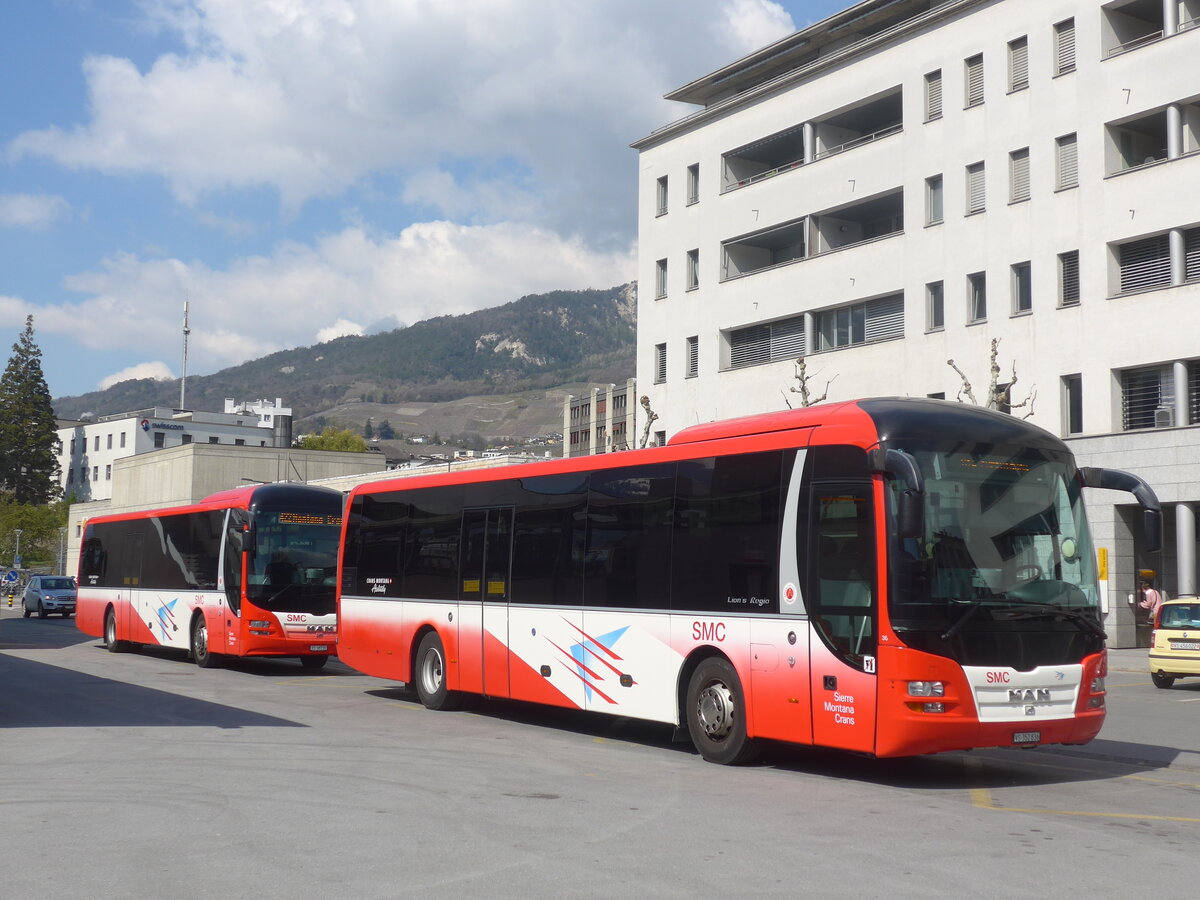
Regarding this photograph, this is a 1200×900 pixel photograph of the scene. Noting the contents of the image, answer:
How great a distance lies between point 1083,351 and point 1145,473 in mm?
3620

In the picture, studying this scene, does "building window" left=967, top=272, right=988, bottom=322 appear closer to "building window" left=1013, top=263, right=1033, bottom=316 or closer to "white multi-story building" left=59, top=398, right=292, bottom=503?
"building window" left=1013, top=263, right=1033, bottom=316

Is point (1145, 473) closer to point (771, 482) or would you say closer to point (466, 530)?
point (466, 530)

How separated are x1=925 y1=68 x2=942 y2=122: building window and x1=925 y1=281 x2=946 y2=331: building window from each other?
4968mm

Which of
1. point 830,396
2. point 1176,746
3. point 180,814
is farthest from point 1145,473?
point 180,814

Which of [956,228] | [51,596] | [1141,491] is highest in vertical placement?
[956,228]

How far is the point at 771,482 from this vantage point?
40.8 ft

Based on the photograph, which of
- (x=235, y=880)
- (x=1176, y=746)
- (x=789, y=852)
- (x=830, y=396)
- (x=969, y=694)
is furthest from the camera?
(x=830, y=396)

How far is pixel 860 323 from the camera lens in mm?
41312

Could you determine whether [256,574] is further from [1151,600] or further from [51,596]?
[51,596]

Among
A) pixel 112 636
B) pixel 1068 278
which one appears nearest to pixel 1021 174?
pixel 1068 278

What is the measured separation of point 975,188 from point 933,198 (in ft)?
5.01

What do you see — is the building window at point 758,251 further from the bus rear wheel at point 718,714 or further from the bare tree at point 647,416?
the bus rear wheel at point 718,714

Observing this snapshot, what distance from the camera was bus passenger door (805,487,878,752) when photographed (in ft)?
36.7

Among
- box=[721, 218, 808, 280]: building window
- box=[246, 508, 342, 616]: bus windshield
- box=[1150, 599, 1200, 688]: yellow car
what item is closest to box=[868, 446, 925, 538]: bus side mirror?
box=[1150, 599, 1200, 688]: yellow car
